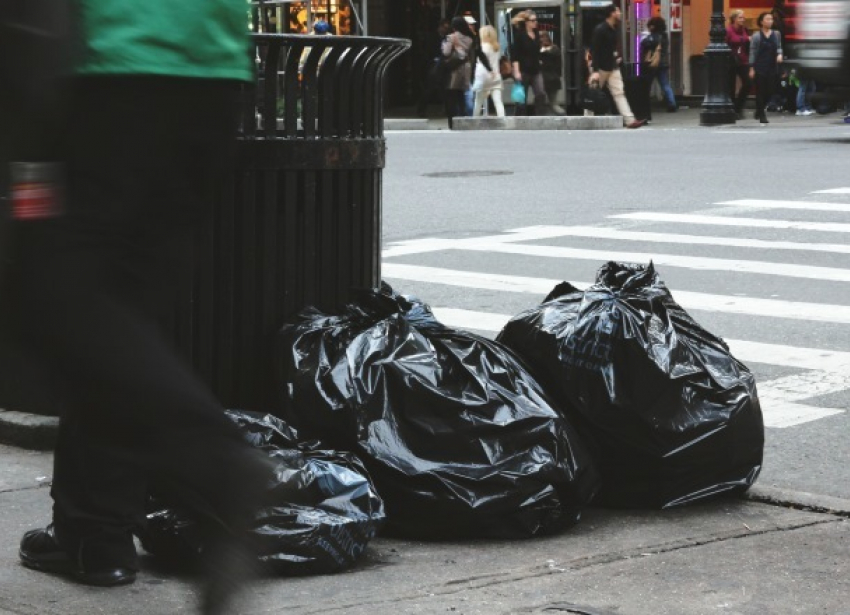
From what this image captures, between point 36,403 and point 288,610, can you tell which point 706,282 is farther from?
point 288,610

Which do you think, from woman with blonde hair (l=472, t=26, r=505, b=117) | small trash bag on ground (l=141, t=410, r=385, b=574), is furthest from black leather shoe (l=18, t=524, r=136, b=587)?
woman with blonde hair (l=472, t=26, r=505, b=117)

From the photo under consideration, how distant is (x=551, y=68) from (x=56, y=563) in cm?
2390

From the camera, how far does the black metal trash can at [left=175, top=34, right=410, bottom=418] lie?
14.4 feet

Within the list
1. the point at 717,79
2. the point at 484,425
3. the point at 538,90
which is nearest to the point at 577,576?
the point at 484,425

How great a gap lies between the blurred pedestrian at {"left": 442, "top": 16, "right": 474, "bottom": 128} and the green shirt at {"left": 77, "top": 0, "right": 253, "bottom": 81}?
2326cm

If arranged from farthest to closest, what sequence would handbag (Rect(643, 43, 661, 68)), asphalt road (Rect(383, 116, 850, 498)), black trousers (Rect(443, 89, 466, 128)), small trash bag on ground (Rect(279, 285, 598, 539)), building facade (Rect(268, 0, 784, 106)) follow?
building facade (Rect(268, 0, 784, 106)) < black trousers (Rect(443, 89, 466, 128)) < handbag (Rect(643, 43, 661, 68)) < asphalt road (Rect(383, 116, 850, 498)) < small trash bag on ground (Rect(279, 285, 598, 539))

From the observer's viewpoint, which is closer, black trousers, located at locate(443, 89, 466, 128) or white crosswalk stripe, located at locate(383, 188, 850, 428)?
white crosswalk stripe, located at locate(383, 188, 850, 428)

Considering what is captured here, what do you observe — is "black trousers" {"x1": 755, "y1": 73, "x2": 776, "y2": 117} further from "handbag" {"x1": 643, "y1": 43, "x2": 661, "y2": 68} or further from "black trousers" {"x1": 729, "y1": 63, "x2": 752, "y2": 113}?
"handbag" {"x1": 643, "y1": 43, "x2": 661, "y2": 68}

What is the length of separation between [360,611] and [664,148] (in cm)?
1547

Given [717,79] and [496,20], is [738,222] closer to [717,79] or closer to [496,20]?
[717,79]

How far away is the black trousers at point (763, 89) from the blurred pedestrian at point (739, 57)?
123cm

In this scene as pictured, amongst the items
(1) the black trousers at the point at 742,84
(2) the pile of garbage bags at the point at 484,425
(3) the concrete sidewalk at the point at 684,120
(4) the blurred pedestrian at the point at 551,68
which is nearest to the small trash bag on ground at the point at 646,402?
(2) the pile of garbage bags at the point at 484,425

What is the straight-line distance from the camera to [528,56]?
2639 centimetres

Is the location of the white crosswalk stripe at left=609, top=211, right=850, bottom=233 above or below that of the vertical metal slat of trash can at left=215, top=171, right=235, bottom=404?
below
